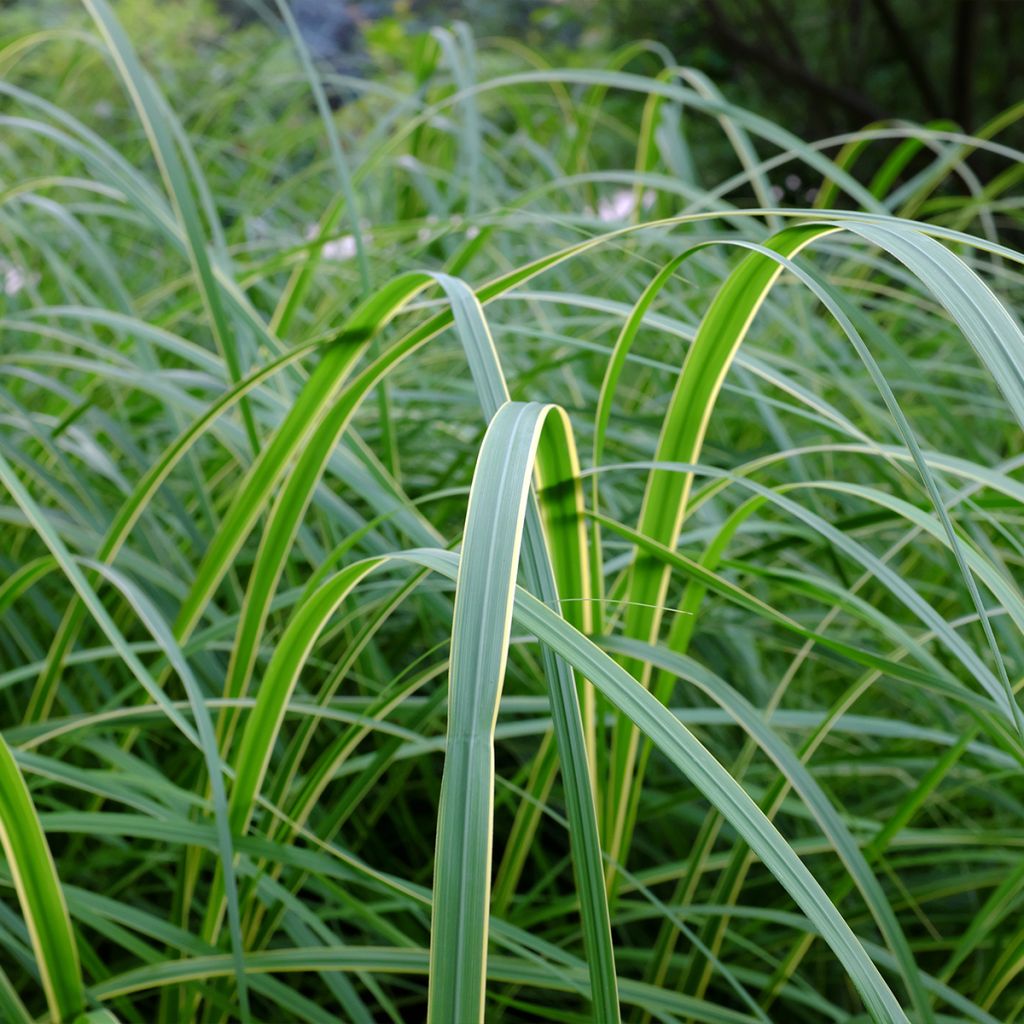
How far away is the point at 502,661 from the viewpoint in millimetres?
301

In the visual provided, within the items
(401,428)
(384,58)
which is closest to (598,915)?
(401,428)

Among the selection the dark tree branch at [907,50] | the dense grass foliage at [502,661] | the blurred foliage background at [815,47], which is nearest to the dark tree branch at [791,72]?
the blurred foliage background at [815,47]

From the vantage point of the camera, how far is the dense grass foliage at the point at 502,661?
358 millimetres

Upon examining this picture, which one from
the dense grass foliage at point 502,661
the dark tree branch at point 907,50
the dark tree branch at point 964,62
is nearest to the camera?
the dense grass foliage at point 502,661

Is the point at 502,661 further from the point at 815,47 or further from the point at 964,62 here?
the point at 815,47

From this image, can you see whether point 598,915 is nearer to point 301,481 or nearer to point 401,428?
point 301,481

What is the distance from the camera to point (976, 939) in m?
0.56

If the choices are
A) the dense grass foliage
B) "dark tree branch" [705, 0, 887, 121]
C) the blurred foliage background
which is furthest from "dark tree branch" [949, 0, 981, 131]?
the dense grass foliage

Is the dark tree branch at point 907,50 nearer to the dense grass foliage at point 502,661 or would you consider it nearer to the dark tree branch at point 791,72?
the dark tree branch at point 791,72

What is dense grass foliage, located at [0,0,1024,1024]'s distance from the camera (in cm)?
36

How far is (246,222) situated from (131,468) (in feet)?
1.57

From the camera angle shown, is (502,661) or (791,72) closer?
(502,661)

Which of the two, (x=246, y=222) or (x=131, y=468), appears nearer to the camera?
(x=131, y=468)

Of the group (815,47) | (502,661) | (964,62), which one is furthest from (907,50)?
(502,661)
